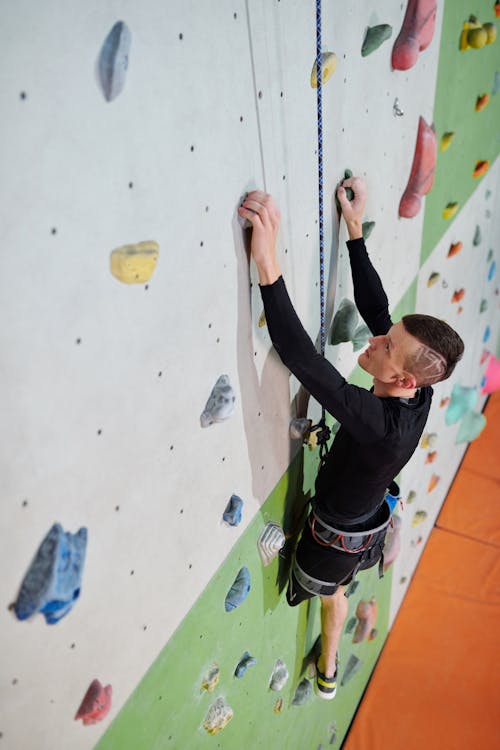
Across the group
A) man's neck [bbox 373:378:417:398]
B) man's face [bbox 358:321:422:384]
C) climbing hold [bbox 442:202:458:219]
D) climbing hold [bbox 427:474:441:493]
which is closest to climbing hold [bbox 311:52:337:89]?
man's face [bbox 358:321:422:384]

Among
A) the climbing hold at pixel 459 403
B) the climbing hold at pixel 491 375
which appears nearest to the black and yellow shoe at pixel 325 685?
the climbing hold at pixel 459 403

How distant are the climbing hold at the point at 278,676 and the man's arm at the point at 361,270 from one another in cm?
95

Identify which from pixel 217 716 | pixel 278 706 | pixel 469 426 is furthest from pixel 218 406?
pixel 469 426

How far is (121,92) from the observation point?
72 cm

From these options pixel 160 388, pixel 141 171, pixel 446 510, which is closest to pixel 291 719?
pixel 160 388

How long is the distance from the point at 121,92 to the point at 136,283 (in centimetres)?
22

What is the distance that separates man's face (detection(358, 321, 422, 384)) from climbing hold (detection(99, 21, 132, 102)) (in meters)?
0.79

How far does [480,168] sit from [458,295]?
53 cm

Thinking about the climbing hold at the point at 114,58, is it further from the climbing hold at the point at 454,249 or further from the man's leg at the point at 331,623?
the climbing hold at the point at 454,249

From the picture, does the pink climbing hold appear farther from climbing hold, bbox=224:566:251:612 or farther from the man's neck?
climbing hold, bbox=224:566:251:612

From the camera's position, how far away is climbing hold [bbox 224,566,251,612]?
1.36 metres

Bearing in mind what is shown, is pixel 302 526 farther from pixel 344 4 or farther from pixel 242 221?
pixel 344 4

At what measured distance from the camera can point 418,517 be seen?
312 cm

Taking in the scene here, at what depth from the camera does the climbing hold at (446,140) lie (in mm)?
1981
